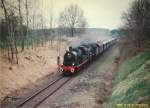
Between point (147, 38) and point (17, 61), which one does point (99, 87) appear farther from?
point (147, 38)

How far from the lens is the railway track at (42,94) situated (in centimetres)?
2047

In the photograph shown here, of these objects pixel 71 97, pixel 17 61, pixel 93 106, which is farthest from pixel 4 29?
pixel 93 106

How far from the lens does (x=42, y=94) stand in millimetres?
24031

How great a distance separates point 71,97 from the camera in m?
22.4

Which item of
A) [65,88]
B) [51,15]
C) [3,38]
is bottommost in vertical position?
[65,88]

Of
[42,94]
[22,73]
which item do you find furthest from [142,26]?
[42,94]

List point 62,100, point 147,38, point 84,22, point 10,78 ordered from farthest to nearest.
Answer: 1. point 84,22
2. point 147,38
3. point 10,78
4. point 62,100

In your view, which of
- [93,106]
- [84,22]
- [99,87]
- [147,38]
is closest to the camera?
[93,106]

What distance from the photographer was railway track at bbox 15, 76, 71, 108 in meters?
20.5

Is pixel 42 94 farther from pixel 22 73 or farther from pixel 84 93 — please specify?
pixel 22 73

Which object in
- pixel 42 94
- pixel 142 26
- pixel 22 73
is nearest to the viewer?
pixel 42 94

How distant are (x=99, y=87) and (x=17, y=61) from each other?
12.8m

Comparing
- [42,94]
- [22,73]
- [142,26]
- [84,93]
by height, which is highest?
[142,26]

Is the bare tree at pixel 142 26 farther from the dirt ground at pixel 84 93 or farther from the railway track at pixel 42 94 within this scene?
the railway track at pixel 42 94
